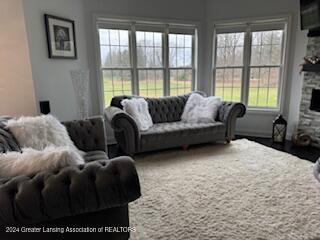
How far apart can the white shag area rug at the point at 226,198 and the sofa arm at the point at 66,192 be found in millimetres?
810

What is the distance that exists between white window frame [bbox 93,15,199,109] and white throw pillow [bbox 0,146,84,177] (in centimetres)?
286

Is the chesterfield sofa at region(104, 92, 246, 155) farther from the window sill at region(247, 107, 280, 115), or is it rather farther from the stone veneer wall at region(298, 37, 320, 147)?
the stone veneer wall at region(298, 37, 320, 147)

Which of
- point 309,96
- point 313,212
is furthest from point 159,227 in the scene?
point 309,96

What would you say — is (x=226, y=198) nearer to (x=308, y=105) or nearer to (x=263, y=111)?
(x=308, y=105)

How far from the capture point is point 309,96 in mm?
3932

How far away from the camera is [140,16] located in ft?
13.6

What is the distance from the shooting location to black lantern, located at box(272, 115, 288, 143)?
412 centimetres

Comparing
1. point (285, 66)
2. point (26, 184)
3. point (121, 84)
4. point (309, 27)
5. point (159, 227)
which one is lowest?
point (159, 227)

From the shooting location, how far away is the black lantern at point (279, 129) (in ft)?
13.5

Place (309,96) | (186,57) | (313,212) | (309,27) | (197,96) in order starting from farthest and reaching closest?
(186,57) < (197,96) < (309,96) < (309,27) < (313,212)

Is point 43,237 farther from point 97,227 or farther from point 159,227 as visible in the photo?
point 159,227

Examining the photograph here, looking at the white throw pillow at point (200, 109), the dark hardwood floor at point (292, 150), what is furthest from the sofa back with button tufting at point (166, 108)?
the dark hardwood floor at point (292, 150)

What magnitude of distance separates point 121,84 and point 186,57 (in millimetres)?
1525

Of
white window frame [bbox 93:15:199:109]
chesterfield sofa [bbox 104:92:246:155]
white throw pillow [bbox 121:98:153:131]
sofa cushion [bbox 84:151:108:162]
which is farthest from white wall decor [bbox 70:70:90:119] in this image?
sofa cushion [bbox 84:151:108:162]
